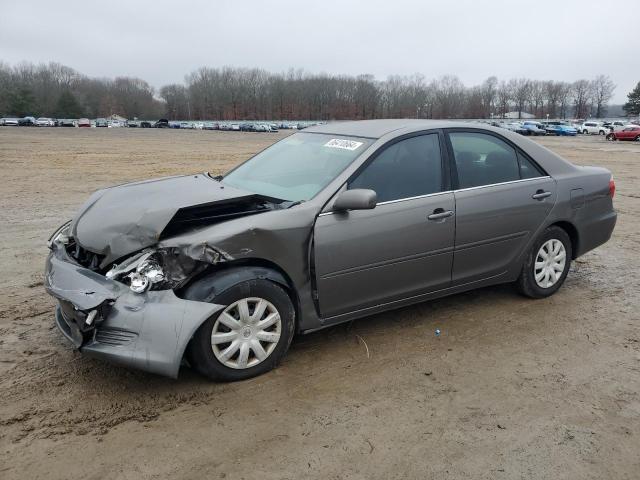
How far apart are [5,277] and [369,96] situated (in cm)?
13819

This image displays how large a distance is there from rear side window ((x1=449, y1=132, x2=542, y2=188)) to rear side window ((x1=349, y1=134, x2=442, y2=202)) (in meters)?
0.22

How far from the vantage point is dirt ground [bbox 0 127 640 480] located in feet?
8.98

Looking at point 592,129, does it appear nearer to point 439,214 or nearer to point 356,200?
point 439,214

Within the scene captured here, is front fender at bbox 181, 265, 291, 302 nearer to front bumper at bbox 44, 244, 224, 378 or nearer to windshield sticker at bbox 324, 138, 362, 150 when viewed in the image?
front bumper at bbox 44, 244, 224, 378

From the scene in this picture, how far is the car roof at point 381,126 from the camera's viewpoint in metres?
4.35

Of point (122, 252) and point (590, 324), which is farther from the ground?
point (122, 252)

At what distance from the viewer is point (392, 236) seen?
3.95 meters

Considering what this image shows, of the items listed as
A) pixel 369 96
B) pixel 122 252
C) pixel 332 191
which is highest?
pixel 369 96

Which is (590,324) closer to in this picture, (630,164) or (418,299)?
(418,299)

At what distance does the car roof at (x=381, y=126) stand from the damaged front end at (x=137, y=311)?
187 cm

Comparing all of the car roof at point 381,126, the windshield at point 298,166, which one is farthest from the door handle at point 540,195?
the windshield at point 298,166

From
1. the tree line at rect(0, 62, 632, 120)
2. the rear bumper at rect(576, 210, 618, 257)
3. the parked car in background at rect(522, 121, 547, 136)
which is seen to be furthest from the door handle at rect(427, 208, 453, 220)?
the tree line at rect(0, 62, 632, 120)

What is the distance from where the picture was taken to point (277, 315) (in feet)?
11.6

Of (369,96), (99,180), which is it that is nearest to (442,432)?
(99,180)
